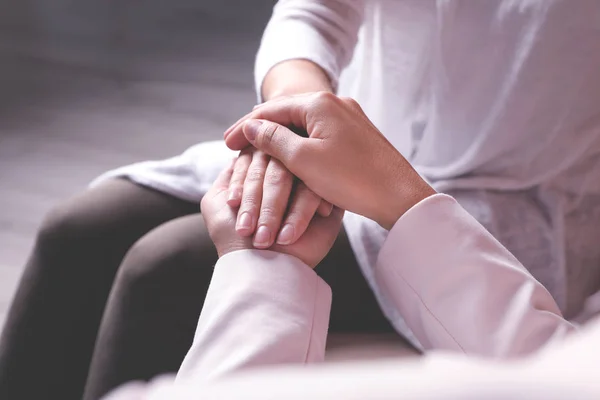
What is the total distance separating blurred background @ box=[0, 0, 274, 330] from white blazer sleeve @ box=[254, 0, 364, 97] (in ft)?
2.45

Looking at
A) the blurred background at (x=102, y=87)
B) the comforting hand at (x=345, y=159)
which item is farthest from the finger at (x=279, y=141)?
the blurred background at (x=102, y=87)

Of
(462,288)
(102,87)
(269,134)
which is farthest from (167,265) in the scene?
(102,87)

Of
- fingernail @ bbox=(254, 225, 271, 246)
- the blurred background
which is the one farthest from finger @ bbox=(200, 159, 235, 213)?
the blurred background

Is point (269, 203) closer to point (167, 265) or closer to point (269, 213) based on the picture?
point (269, 213)

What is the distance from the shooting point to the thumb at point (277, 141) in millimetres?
683

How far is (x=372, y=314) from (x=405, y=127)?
233 mm

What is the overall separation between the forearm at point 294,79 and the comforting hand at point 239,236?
0.49ft

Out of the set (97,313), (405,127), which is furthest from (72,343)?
(405,127)

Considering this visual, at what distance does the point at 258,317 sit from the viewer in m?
0.54

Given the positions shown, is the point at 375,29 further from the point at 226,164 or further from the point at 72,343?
the point at 72,343

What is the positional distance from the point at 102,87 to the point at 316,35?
1143 millimetres

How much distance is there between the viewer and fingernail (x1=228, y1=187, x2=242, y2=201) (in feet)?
2.26

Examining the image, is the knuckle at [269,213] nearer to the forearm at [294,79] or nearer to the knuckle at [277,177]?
the knuckle at [277,177]

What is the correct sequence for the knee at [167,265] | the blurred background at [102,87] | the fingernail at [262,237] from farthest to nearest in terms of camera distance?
the blurred background at [102,87] → the knee at [167,265] → the fingernail at [262,237]
